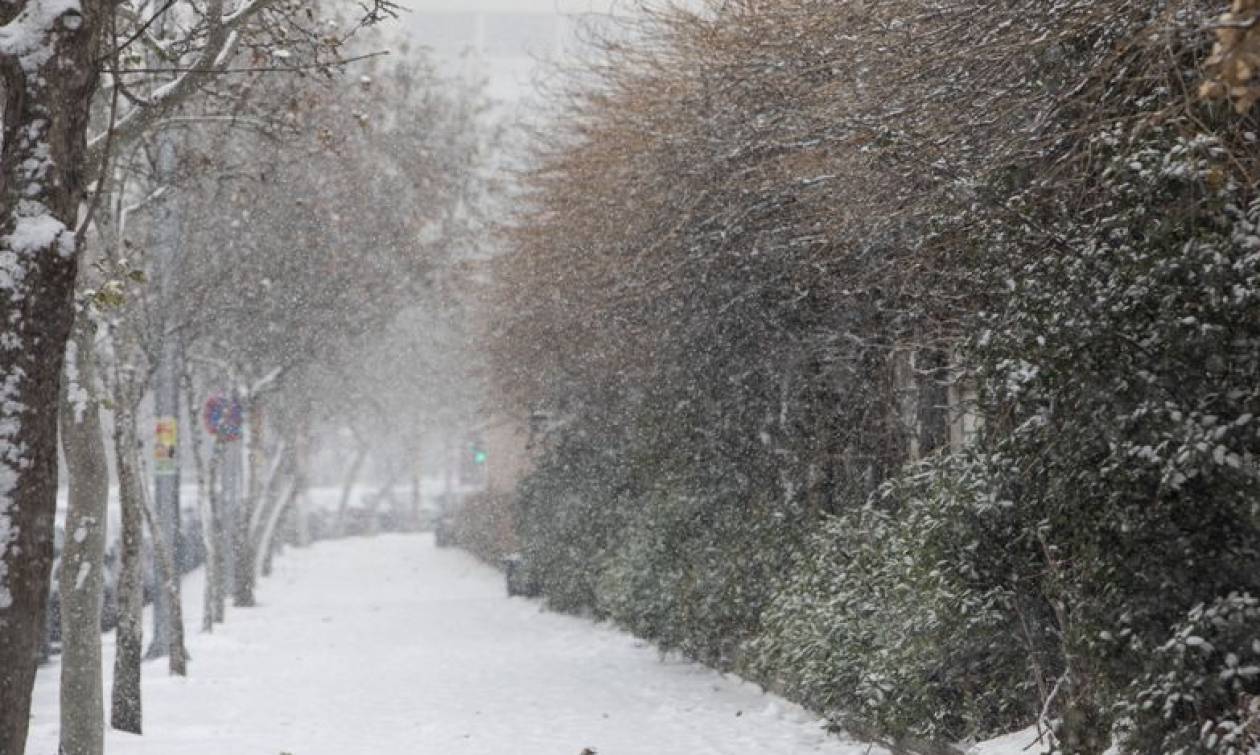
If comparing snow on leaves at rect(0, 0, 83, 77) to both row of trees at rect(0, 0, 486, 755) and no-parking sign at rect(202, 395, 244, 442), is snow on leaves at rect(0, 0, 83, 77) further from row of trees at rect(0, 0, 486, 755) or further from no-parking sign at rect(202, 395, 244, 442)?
no-parking sign at rect(202, 395, 244, 442)

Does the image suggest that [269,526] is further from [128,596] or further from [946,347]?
[946,347]

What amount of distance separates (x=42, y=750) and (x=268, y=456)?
25.3 m

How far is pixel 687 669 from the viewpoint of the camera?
55.1ft

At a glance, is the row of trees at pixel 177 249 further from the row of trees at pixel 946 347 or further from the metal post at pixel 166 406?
the row of trees at pixel 946 347

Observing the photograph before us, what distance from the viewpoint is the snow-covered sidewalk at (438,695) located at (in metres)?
11.7

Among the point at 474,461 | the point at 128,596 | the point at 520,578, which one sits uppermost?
the point at 474,461

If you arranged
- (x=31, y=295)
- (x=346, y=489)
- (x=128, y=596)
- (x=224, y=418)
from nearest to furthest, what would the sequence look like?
(x=31, y=295)
(x=128, y=596)
(x=224, y=418)
(x=346, y=489)

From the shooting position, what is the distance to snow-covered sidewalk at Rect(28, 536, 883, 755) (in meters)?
11.7

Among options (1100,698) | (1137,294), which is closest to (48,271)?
(1137,294)

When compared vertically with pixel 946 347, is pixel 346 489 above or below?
above

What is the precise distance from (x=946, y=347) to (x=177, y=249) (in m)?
9.90

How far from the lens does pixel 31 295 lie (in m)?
5.16

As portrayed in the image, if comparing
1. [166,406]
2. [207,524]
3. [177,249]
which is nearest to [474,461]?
[207,524]

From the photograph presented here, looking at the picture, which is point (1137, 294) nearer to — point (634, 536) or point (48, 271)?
point (48, 271)
